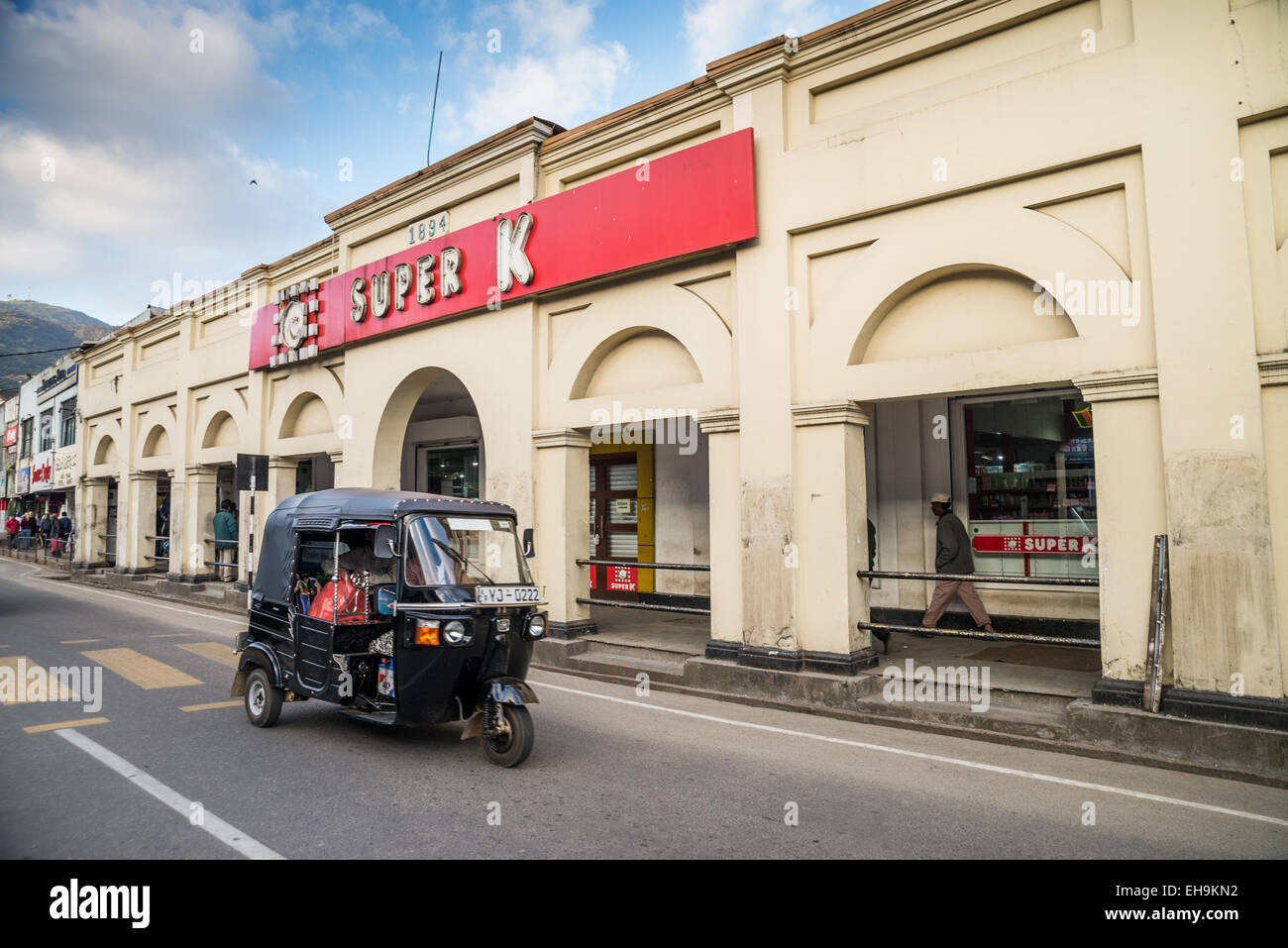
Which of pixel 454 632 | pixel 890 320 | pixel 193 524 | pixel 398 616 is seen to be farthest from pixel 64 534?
pixel 890 320

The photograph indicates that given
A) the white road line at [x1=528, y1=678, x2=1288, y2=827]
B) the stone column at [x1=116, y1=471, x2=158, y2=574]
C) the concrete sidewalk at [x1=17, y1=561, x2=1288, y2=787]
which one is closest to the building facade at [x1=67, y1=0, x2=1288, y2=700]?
the concrete sidewalk at [x1=17, y1=561, x2=1288, y2=787]

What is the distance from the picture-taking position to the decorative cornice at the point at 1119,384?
6.74 metres

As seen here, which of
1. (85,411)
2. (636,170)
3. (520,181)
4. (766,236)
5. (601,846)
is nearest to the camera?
(601,846)

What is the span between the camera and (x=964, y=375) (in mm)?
7773

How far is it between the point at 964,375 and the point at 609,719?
490cm

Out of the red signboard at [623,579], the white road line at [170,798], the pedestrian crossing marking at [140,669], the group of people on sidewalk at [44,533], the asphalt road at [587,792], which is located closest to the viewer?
the white road line at [170,798]

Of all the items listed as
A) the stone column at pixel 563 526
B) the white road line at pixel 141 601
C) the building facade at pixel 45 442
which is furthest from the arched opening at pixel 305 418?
the building facade at pixel 45 442

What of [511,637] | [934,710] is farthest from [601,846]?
[934,710]

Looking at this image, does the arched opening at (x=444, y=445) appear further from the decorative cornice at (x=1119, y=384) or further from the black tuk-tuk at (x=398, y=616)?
the decorative cornice at (x=1119, y=384)

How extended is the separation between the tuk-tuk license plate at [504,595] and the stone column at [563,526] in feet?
14.2

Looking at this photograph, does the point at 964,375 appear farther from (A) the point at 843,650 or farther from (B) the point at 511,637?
(B) the point at 511,637

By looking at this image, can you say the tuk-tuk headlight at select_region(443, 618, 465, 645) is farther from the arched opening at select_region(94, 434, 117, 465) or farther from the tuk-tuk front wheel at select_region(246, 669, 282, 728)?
the arched opening at select_region(94, 434, 117, 465)

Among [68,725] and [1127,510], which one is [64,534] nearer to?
[68,725]

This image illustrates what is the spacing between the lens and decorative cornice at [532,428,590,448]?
36.9 ft
